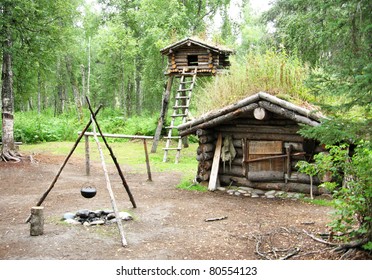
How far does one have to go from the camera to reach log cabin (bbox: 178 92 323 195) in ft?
30.4

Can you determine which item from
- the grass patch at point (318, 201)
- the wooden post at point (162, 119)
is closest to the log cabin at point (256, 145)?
the grass patch at point (318, 201)

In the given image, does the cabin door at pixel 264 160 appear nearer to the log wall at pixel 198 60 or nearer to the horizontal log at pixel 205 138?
the horizontal log at pixel 205 138

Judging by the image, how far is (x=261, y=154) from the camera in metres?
9.97

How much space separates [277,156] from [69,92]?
40.2m

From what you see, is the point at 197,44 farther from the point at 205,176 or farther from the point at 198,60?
the point at 205,176

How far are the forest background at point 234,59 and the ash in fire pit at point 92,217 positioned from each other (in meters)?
3.91

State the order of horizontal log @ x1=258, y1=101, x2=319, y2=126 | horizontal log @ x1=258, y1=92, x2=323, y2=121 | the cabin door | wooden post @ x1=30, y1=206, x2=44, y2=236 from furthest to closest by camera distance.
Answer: the cabin door → horizontal log @ x1=258, y1=101, x2=319, y2=126 → horizontal log @ x1=258, y1=92, x2=323, y2=121 → wooden post @ x1=30, y1=206, x2=44, y2=236

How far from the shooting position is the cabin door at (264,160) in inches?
386

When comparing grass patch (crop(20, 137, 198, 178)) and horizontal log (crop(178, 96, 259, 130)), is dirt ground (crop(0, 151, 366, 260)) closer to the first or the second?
horizontal log (crop(178, 96, 259, 130))

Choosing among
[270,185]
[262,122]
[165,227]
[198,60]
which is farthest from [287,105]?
[198,60]

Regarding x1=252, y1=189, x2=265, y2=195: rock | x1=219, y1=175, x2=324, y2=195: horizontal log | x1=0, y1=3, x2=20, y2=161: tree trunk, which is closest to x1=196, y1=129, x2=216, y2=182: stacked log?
x1=219, y1=175, x2=324, y2=195: horizontal log

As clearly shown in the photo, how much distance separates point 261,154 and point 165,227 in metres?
3.88
